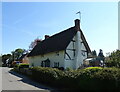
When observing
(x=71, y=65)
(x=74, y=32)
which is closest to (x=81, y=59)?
(x=71, y=65)

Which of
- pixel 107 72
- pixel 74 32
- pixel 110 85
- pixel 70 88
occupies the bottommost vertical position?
pixel 70 88

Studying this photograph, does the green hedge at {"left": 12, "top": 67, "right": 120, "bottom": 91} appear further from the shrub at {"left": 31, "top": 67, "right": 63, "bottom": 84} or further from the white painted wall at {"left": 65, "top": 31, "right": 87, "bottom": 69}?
the white painted wall at {"left": 65, "top": 31, "right": 87, "bottom": 69}

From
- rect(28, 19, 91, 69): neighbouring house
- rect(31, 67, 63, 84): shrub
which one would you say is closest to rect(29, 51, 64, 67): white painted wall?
rect(28, 19, 91, 69): neighbouring house

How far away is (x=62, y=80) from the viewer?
480 inches

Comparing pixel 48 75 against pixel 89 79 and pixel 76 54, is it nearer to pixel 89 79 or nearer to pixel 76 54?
pixel 89 79

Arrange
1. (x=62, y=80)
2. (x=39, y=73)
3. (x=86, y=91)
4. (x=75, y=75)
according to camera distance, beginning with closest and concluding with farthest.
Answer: (x=86, y=91)
(x=75, y=75)
(x=62, y=80)
(x=39, y=73)

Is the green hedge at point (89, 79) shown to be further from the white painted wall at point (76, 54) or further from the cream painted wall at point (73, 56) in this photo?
the white painted wall at point (76, 54)

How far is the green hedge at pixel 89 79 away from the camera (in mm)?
8477

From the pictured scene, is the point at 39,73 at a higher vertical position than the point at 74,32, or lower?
lower

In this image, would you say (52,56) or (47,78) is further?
(52,56)

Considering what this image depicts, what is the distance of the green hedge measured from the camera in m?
8.48

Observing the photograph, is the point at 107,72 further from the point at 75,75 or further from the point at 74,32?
the point at 74,32

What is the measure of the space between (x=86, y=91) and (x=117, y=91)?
2011 mm

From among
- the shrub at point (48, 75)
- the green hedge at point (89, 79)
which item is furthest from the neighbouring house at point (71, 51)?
the green hedge at point (89, 79)
